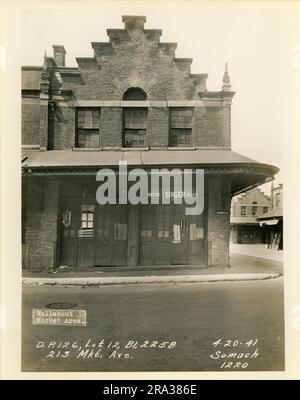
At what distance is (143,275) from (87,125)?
5277 millimetres

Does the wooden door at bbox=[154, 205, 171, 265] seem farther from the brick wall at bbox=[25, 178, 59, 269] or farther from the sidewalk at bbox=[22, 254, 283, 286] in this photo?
the brick wall at bbox=[25, 178, 59, 269]

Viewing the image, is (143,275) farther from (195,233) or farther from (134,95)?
(134,95)

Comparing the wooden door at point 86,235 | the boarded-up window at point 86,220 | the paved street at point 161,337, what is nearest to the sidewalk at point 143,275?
the wooden door at point 86,235

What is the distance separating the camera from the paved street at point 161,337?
7250 mm

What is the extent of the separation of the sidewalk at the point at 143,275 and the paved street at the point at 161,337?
1.58 meters

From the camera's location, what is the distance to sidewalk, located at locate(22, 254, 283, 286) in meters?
10.3

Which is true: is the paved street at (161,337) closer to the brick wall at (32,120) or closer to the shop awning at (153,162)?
the shop awning at (153,162)

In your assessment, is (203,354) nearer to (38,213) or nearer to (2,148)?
(2,148)

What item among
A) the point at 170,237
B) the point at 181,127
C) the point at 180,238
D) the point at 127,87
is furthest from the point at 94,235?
the point at 127,87

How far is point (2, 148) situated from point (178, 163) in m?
4.61

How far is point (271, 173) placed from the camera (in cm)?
1083

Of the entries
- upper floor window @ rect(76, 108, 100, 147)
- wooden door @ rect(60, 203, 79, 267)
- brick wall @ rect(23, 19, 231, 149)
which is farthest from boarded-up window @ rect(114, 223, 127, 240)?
upper floor window @ rect(76, 108, 100, 147)

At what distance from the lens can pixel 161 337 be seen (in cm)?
761
